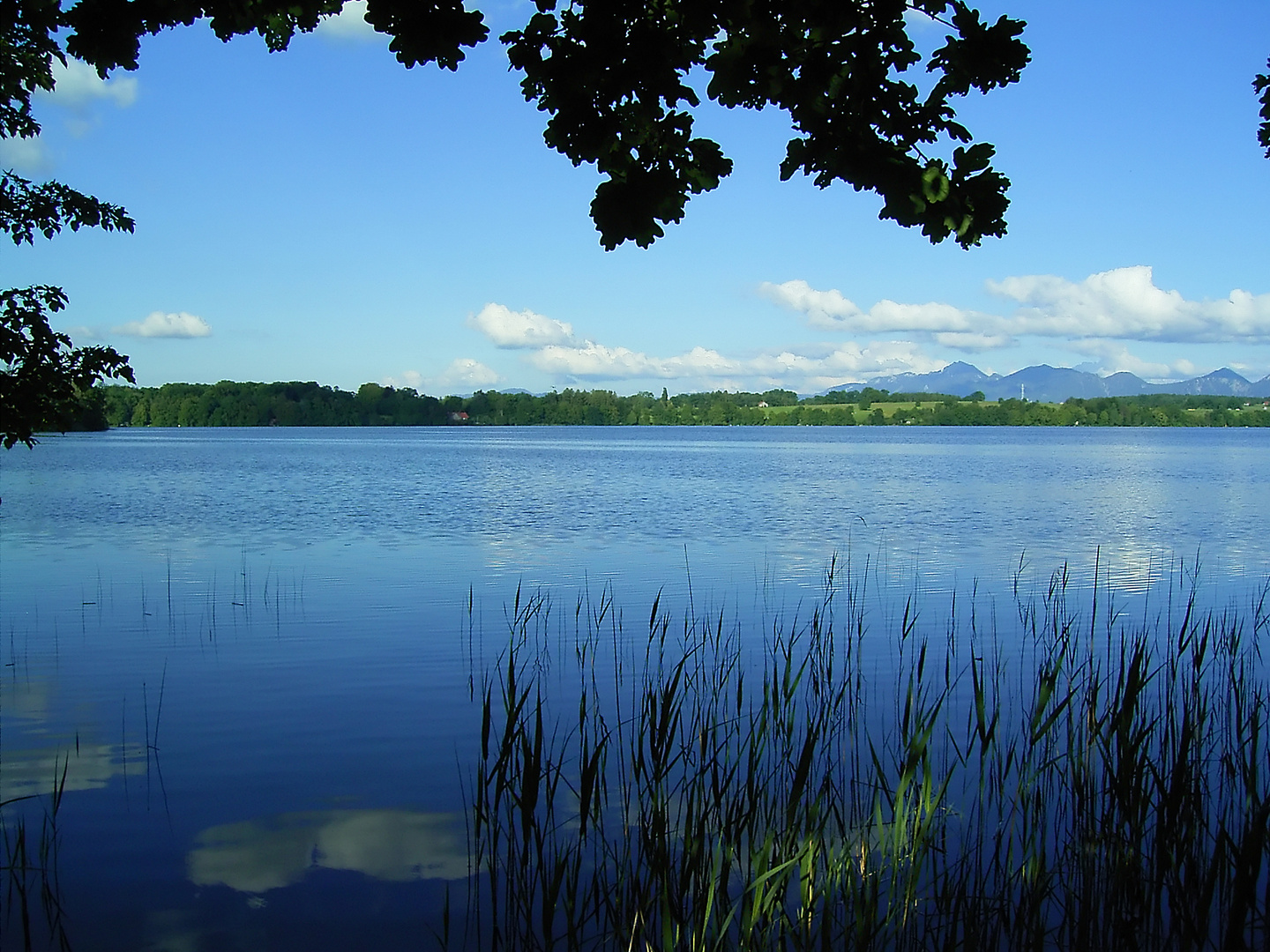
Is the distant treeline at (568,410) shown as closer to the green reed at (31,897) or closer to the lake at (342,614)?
the lake at (342,614)

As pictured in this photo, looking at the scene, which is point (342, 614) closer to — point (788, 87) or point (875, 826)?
point (875, 826)

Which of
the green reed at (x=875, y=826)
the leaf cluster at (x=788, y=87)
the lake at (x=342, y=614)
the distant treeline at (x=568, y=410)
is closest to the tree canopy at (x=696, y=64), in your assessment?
the leaf cluster at (x=788, y=87)

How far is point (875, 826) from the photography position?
5.52 m

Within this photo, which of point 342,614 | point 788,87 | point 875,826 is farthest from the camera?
point 342,614

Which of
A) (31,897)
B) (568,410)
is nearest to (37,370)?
(31,897)

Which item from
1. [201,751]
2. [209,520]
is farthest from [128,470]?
[201,751]

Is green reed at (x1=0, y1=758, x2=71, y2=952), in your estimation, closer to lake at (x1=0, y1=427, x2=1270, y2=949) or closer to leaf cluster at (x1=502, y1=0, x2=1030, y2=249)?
lake at (x1=0, y1=427, x2=1270, y2=949)

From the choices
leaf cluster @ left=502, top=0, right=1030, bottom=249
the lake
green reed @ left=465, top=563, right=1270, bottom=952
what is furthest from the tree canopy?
the lake

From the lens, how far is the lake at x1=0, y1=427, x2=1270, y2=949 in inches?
208

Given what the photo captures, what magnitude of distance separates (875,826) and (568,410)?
620 feet

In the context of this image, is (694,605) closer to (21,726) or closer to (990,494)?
(21,726)

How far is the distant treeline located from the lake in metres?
127

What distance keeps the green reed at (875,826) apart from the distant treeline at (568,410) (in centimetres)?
14500

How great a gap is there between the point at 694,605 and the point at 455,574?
410 centimetres
